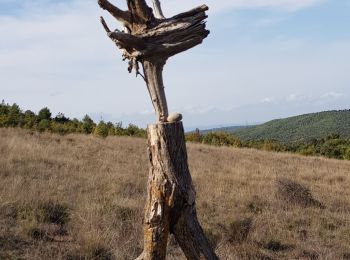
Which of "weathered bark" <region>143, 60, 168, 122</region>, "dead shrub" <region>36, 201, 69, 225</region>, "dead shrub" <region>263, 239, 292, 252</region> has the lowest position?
"dead shrub" <region>263, 239, 292, 252</region>

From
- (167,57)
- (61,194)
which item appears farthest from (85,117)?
(167,57)

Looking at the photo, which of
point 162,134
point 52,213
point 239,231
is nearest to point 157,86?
point 162,134

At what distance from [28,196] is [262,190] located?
520 cm

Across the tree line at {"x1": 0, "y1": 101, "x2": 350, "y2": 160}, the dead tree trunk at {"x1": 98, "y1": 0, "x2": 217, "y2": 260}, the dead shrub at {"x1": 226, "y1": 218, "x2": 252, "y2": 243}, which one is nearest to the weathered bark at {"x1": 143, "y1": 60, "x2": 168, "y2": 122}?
the dead tree trunk at {"x1": 98, "y1": 0, "x2": 217, "y2": 260}

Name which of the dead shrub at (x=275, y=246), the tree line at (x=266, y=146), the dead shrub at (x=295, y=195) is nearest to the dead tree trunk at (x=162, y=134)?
the dead shrub at (x=275, y=246)

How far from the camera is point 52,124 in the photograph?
21406 mm

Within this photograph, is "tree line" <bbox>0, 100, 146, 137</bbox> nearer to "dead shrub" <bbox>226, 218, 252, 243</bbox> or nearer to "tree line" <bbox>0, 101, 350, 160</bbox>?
"tree line" <bbox>0, 101, 350, 160</bbox>

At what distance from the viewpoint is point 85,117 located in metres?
26.6

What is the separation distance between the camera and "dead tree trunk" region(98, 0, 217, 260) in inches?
151

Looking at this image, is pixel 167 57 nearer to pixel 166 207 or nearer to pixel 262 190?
pixel 166 207

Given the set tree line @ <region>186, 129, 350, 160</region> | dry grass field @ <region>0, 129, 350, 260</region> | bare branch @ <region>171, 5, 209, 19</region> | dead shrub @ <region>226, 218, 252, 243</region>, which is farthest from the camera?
tree line @ <region>186, 129, 350, 160</region>

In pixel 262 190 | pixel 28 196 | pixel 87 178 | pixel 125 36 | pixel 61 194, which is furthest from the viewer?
pixel 262 190

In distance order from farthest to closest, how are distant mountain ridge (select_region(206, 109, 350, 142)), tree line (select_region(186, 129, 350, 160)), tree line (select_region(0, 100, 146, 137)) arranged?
1. distant mountain ridge (select_region(206, 109, 350, 142))
2. tree line (select_region(186, 129, 350, 160))
3. tree line (select_region(0, 100, 146, 137))

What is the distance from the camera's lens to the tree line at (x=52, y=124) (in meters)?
20.2
